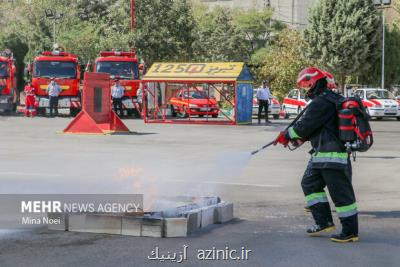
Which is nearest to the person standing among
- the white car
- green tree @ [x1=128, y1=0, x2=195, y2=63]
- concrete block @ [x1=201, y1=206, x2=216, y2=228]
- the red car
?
the red car

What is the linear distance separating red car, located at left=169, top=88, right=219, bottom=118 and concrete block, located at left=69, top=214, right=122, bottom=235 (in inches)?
1033

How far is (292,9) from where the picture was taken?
9269 centimetres

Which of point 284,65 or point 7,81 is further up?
point 284,65

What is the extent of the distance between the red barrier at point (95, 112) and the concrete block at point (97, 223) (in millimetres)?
14900

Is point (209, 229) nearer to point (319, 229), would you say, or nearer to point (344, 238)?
point (319, 229)

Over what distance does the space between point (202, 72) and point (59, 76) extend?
23.4ft

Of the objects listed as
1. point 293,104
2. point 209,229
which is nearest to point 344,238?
point 209,229

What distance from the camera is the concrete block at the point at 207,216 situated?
784 cm

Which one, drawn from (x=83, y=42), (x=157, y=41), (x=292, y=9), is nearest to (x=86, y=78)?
(x=157, y=41)

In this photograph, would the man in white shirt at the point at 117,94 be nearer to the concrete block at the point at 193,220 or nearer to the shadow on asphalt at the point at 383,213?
the shadow on asphalt at the point at 383,213

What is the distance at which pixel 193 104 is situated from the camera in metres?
34.8

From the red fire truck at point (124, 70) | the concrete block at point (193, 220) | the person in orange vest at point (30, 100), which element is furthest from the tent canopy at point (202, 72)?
the concrete block at point (193, 220)

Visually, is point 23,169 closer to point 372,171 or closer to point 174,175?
point 174,175

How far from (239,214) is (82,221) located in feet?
6.92
